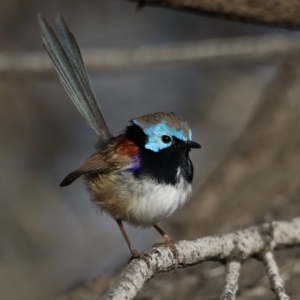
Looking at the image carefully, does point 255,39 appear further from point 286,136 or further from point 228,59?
point 286,136

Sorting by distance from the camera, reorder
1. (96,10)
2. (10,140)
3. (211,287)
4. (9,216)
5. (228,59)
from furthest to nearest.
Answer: (96,10), (10,140), (9,216), (228,59), (211,287)

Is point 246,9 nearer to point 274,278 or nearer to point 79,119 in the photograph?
point 274,278

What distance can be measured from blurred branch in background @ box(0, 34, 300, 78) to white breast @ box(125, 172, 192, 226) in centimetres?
171

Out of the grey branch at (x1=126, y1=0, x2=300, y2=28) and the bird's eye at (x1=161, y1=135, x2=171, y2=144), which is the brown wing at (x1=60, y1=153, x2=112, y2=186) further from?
the grey branch at (x1=126, y1=0, x2=300, y2=28)

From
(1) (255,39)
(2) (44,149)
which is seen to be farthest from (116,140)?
(2) (44,149)

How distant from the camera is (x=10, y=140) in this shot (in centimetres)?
790

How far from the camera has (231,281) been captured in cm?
330

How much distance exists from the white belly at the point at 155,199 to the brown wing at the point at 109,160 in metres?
0.21

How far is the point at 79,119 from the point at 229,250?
4.52m

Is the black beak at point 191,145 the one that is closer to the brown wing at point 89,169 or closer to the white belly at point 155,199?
the white belly at point 155,199

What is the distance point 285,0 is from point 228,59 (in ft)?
5.16

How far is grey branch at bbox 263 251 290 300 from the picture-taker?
3.16 meters

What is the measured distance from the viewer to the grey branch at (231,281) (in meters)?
3.08

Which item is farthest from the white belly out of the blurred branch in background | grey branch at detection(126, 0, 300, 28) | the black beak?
the blurred branch in background
